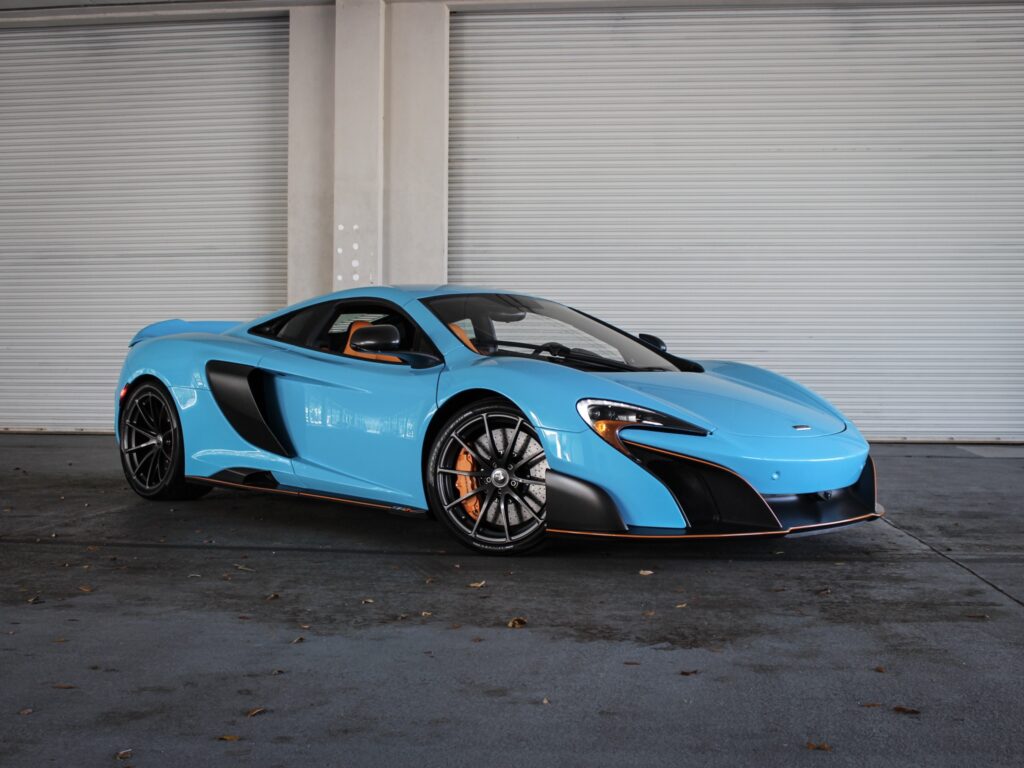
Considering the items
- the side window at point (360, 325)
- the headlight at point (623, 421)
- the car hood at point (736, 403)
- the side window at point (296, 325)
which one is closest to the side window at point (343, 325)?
the side window at point (360, 325)

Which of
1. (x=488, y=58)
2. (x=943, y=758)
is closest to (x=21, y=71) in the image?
(x=488, y=58)

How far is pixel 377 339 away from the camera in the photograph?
4648 millimetres

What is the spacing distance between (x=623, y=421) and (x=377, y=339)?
1171 millimetres

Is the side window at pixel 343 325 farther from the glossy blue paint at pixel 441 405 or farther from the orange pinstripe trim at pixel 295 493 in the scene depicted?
the orange pinstripe trim at pixel 295 493

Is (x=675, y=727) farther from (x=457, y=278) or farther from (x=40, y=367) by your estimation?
(x=40, y=367)

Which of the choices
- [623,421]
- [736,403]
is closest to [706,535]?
[623,421]

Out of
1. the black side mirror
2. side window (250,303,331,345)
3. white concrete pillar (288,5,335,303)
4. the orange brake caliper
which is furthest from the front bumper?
white concrete pillar (288,5,335,303)

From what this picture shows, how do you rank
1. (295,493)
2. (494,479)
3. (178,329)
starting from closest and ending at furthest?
(494,479) < (295,493) < (178,329)

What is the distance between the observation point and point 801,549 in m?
4.66

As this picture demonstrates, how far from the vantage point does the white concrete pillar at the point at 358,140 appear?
10.4 m

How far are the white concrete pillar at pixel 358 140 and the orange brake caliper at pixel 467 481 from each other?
20.3 ft

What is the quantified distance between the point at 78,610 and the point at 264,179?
7952 mm

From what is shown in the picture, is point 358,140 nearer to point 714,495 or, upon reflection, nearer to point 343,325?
point 343,325

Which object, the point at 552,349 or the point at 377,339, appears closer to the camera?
the point at 377,339
